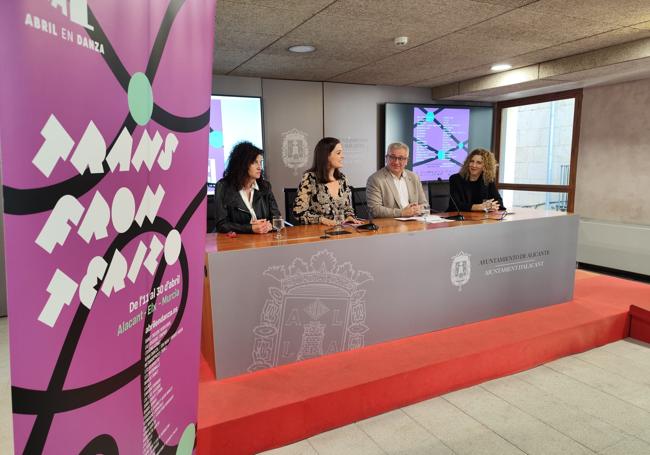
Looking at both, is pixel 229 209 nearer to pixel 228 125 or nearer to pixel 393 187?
pixel 393 187

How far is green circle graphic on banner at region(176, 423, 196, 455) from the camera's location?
3.94 ft

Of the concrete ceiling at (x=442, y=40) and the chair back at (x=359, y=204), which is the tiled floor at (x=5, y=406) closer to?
the concrete ceiling at (x=442, y=40)

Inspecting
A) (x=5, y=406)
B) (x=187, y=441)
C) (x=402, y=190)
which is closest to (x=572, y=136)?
(x=402, y=190)

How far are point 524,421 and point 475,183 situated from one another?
1.97 metres

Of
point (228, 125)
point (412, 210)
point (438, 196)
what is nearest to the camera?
point (412, 210)

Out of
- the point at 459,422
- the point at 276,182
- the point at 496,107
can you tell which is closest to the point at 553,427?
the point at 459,422

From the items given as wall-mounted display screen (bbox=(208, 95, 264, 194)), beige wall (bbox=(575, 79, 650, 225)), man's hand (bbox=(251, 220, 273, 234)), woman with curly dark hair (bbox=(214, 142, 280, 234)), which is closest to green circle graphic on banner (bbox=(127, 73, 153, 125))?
man's hand (bbox=(251, 220, 273, 234))

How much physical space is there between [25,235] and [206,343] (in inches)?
72.9

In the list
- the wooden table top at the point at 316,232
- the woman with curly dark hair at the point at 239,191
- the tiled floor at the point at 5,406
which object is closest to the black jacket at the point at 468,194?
the wooden table top at the point at 316,232

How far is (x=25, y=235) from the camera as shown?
0.65 m

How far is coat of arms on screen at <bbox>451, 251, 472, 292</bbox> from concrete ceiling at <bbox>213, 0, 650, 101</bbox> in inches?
63.7

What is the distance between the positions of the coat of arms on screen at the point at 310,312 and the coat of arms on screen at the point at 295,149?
3.31 m

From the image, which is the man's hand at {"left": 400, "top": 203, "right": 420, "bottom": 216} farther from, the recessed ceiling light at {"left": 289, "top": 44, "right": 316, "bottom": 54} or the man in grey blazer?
the recessed ceiling light at {"left": 289, "top": 44, "right": 316, "bottom": 54}

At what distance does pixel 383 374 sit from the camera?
231cm
